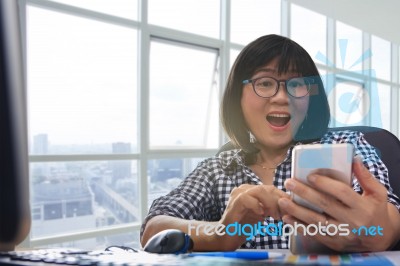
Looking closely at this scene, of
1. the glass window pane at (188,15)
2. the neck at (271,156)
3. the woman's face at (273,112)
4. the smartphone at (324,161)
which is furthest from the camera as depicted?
the glass window pane at (188,15)

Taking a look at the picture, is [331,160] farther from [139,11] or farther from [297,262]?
[139,11]

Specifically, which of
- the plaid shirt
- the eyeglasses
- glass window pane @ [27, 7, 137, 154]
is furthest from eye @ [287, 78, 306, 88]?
glass window pane @ [27, 7, 137, 154]

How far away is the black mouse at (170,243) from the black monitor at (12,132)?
0.13m

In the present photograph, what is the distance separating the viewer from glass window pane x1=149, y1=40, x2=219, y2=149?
→ 102 inches

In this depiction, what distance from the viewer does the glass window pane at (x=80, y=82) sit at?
206 cm

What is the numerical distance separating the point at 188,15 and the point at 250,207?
2568 mm

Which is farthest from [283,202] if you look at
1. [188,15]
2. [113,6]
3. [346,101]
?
[188,15]

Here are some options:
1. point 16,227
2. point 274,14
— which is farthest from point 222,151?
point 274,14

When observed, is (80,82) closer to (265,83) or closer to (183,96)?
(183,96)

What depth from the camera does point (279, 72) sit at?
2.03 ft

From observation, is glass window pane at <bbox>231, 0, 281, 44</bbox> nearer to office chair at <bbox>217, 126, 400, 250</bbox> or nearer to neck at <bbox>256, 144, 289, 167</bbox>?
office chair at <bbox>217, 126, 400, 250</bbox>

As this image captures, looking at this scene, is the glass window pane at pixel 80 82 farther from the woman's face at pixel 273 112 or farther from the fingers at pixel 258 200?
the fingers at pixel 258 200

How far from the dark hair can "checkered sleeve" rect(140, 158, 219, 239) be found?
0.11 metres

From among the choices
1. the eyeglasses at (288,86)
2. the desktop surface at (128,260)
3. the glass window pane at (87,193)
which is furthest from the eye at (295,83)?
the glass window pane at (87,193)
